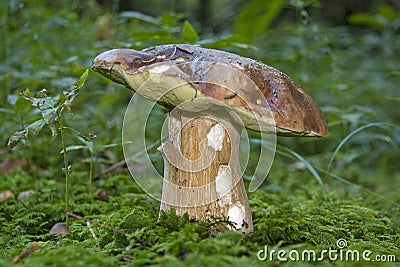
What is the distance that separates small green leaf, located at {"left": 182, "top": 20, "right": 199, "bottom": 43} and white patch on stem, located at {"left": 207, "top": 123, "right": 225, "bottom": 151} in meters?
1.24

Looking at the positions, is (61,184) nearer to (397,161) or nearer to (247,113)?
(247,113)

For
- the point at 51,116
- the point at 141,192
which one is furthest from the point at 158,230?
the point at 141,192

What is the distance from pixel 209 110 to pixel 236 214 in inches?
20.1

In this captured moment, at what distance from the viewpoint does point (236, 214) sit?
1.95 metres

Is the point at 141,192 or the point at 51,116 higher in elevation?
the point at 51,116

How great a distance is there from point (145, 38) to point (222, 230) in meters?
1.80

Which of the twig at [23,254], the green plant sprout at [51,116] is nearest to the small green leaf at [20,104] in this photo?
the green plant sprout at [51,116]

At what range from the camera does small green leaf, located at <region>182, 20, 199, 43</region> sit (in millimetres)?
2967

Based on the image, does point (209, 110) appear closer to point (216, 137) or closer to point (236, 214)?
point (216, 137)

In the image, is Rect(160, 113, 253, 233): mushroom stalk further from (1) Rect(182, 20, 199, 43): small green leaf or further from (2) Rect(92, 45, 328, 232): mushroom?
(1) Rect(182, 20, 199, 43): small green leaf

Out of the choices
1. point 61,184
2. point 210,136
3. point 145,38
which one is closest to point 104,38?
point 145,38

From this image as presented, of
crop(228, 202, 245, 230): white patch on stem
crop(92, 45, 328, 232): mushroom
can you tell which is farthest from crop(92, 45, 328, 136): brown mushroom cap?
crop(228, 202, 245, 230): white patch on stem

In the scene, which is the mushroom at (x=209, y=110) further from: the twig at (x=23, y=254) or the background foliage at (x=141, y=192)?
the twig at (x=23, y=254)

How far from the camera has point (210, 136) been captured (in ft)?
6.44
